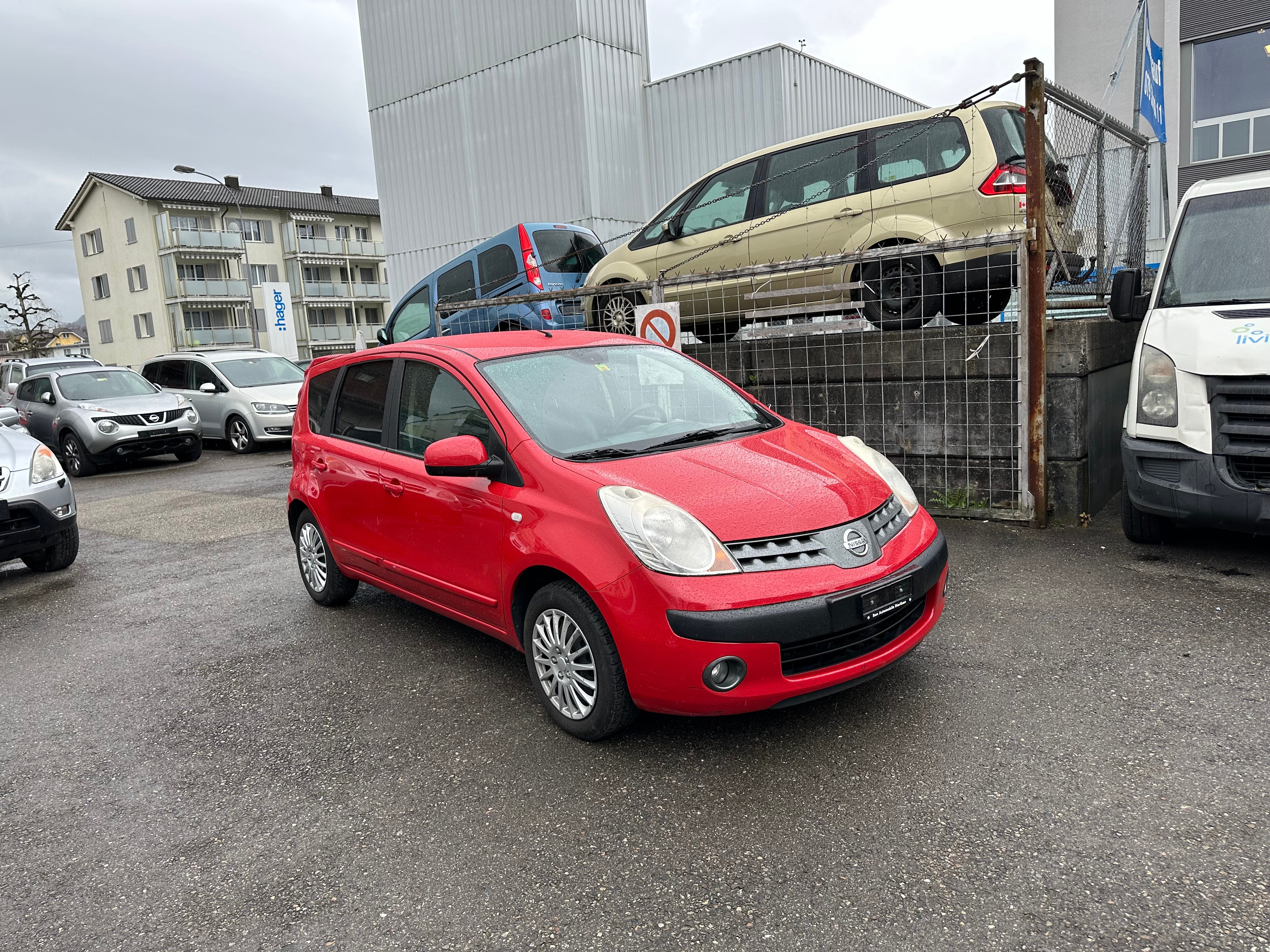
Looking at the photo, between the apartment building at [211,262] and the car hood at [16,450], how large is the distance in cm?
4036

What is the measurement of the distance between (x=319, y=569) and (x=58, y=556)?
3.01 metres

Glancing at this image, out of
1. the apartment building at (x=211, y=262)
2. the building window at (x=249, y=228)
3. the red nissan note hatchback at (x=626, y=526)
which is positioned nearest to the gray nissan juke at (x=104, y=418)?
the red nissan note hatchback at (x=626, y=526)

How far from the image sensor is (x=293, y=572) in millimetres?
6410

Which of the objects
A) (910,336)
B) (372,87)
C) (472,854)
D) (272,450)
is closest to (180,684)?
(472,854)

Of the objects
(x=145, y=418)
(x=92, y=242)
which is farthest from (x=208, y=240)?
(x=145, y=418)

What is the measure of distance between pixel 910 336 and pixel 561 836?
15.5 ft

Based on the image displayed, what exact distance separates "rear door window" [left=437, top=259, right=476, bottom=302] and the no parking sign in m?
4.47

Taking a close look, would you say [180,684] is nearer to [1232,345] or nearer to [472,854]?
[472,854]

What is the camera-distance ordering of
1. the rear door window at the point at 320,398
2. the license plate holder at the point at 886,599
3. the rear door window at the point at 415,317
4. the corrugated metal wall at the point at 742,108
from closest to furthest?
the license plate holder at the point at 886,599 → the rear door window at the point at 320,398 → the rear door window at the point at 415,317 → the corrugated metal wall at the point at 742,108

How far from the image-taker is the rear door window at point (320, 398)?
510 centimetres

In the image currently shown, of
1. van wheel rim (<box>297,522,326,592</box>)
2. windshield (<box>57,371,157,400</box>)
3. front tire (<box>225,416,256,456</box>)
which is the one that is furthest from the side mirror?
windshield (<box>57,371,157,400</box>)

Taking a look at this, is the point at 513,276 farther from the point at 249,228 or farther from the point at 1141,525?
the point at 249,228

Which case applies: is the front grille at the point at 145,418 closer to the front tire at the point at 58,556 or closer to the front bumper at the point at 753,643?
the front tire at the point at 58,556

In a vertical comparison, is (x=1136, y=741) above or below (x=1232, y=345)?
below
